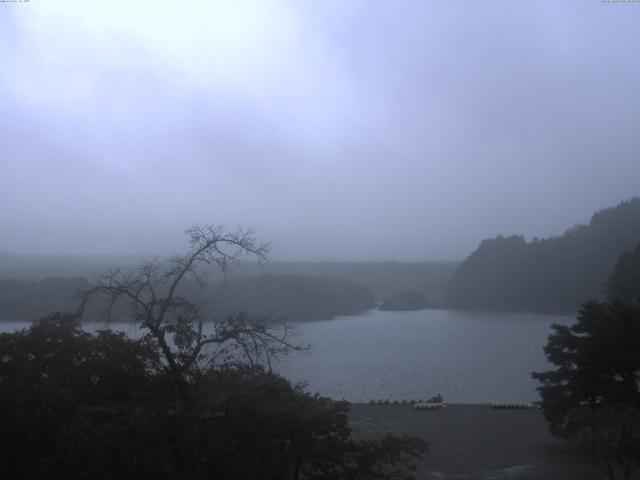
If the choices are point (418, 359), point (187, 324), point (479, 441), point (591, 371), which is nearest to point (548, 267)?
point (418, 359)

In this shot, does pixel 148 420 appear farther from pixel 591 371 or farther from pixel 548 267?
pixel 548 267

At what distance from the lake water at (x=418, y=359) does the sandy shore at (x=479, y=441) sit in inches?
144

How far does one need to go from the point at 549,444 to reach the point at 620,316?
12.0 feet

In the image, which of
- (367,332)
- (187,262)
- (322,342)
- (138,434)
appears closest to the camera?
(138,434)

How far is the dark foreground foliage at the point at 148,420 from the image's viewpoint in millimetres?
6391

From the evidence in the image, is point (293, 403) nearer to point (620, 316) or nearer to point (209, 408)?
point (209, 408)

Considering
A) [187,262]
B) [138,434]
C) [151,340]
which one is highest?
[187,262]

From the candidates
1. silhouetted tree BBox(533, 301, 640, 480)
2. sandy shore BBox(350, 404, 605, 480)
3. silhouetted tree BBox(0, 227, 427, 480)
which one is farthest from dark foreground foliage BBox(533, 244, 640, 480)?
silhouetted tree BBox(0, 227, 427, 480)

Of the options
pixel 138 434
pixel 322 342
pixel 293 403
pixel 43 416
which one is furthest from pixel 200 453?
pixel 322 342

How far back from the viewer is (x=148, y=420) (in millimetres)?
6633

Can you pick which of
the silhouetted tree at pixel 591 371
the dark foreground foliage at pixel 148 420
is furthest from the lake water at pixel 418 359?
the silhouetted tree at pixel 591 371

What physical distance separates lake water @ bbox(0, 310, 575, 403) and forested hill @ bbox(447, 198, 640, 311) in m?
7.18

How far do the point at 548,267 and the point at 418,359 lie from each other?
34.5 m

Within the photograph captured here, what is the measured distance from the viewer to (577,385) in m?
15.7
